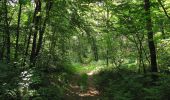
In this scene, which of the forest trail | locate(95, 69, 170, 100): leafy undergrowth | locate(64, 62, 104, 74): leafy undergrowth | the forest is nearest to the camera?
locate(95, 69, 170, 100): leafy undergrowth

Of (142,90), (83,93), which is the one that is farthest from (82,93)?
(142,90)

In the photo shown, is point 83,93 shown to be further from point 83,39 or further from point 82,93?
point 83,39

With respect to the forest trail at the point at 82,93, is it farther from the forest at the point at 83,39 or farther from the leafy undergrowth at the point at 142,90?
the leafy undergrowth at the point at 142,90

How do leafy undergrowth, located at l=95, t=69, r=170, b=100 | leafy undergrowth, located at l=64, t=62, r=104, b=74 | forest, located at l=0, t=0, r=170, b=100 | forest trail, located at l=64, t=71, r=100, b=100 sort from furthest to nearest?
leafy undergrowth, located at l=64, t=62, r=104, b=74, forest trail, located at l=64, t=71, r=100, b=100, forest, located at l=0, t=0, r=170, b=100, leafy undergrowth, located at l=95, t=69, r=170, b=100

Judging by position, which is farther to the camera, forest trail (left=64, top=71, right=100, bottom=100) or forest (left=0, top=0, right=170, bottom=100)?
forest trail (left=64, top=71, right=100, bottom=100)

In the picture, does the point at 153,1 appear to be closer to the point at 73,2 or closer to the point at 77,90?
the point at 73,2

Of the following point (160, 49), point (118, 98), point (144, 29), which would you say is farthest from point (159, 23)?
point (118, 98)

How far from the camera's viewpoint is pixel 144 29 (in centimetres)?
1206

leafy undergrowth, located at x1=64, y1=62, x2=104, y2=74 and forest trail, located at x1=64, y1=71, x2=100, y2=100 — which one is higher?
leafy undergrowth, located at x1=64, y1=62, x2=104, y2=74

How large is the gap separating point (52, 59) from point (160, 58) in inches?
336

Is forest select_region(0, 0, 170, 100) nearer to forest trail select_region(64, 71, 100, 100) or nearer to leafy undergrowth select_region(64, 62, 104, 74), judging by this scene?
forest trail select_region(64, 71, 100, 100)

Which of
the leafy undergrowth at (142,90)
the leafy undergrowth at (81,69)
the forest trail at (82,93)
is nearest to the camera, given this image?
the leafy undergrowth at (142,90)

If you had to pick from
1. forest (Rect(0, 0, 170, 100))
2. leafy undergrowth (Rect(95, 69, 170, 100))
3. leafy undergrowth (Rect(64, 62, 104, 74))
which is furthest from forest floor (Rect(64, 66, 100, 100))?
leafy undergrowth (Rect(64, 62, 104, 74))

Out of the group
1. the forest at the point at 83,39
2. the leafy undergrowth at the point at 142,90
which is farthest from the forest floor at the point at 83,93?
the leafy undergrowth at the point at 142,90
